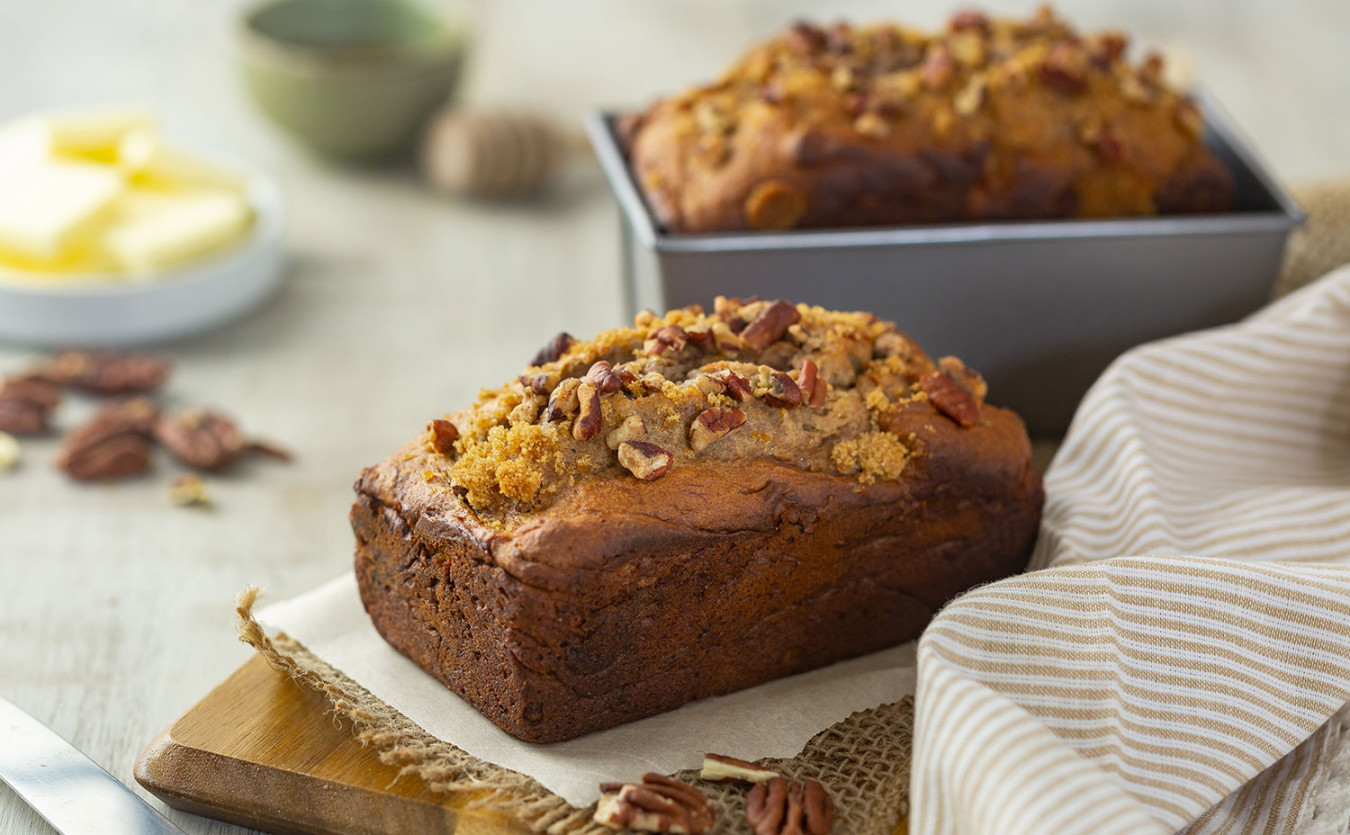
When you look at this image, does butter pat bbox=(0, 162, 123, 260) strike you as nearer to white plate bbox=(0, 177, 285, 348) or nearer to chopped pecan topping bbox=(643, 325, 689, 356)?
white plate bbox=(0, 177, 285, 348)

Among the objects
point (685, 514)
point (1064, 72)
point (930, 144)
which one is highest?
point (1064, 72)

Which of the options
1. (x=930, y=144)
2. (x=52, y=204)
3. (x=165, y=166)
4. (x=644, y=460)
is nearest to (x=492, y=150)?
(x=165, y=166)

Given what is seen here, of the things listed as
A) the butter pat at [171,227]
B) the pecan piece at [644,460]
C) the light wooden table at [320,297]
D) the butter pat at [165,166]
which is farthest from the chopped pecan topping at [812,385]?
the butter pat at [165,166]

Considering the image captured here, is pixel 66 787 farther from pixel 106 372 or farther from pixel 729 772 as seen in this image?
pixel 106 372

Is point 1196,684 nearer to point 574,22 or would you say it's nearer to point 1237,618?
point 1237,618

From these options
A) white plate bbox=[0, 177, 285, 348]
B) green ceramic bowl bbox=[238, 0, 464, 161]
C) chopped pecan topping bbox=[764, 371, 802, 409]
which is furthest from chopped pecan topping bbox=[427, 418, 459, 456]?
green ceramic bowl bbox=[238, 0, 464, 161]

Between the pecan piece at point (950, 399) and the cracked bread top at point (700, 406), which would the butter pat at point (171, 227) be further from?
the pecan piece at point (950, 399)
